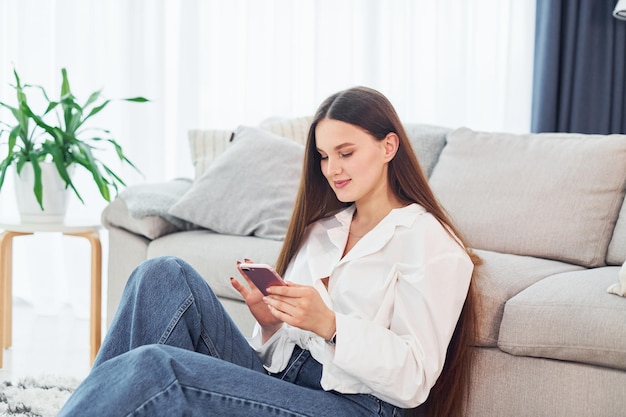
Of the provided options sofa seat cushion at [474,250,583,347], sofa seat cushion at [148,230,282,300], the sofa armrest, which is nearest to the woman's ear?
sofa seat cushion at [474,250,583,347]

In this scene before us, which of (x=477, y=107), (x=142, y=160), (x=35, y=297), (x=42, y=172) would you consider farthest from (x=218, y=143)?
(x=35, y=297)

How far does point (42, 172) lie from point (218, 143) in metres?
0.65

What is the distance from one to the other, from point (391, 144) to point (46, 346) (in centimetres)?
204

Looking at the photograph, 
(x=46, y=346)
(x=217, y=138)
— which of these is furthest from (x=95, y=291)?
(x=217, y=138)

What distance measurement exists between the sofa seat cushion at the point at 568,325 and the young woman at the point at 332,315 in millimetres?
150

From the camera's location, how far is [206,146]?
3.10 m

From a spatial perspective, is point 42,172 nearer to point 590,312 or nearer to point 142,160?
point 142,160

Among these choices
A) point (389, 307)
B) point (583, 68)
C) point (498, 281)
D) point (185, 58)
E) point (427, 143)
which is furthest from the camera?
point (185, 58)

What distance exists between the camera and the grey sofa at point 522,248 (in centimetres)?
174

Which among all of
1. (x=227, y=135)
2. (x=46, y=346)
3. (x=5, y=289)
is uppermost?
(x=227, y=135)

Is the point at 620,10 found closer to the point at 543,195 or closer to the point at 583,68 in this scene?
the point at 583,68

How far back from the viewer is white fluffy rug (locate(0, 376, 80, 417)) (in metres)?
2.28

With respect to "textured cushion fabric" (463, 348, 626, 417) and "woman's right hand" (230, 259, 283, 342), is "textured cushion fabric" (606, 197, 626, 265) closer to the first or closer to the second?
"textured cushion fabric" (463, 348, 626, 417)

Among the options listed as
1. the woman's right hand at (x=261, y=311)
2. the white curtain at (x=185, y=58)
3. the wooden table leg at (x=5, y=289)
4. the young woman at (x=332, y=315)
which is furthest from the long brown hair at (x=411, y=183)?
the white curtain at (x=185, y=58)
